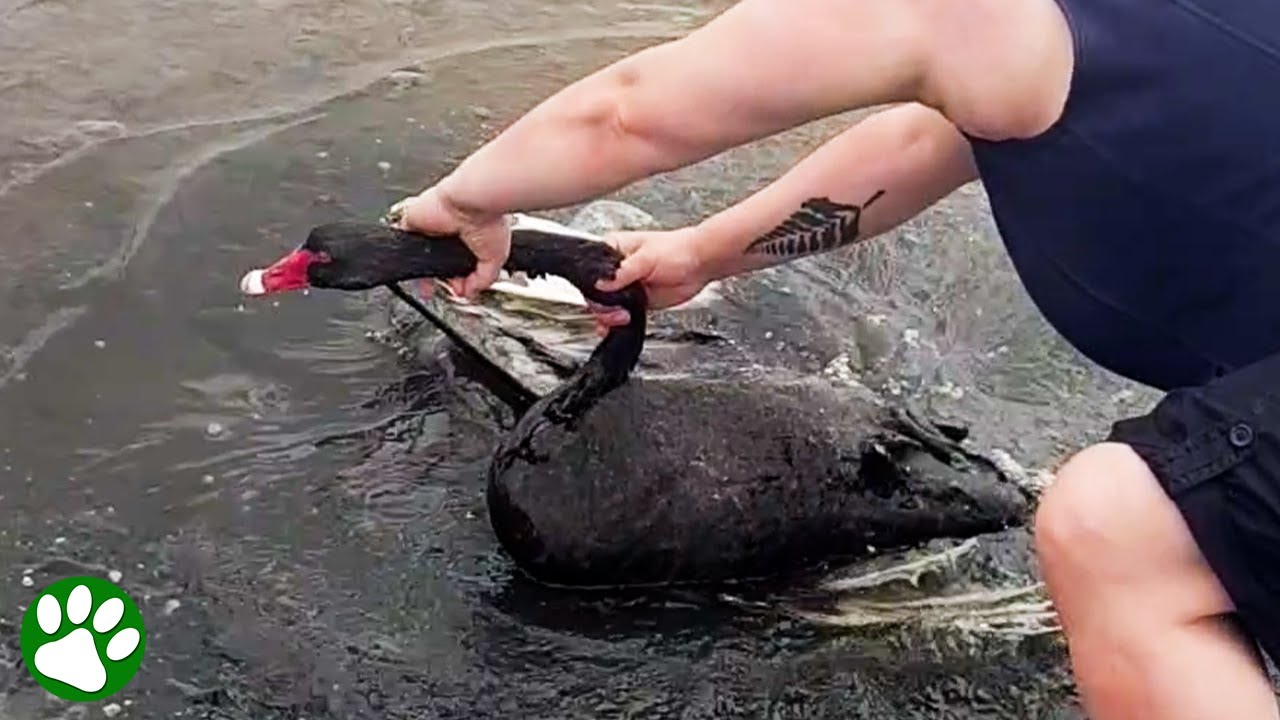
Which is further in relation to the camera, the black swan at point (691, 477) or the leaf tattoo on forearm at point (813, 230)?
the black swan at point (691, 477)

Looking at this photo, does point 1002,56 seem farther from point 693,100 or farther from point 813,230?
point 813,230

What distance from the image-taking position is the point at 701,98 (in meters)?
2.80

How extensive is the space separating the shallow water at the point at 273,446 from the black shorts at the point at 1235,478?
100 centimetres

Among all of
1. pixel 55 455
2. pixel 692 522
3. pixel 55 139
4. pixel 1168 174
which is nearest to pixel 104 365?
pixel 55 455

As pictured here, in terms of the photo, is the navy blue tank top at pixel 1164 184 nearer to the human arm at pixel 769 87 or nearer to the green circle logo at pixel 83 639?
the human arm at pixel 769 87

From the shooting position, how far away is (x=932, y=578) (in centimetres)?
372

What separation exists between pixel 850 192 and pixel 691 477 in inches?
25.3

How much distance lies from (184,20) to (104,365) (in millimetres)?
1854

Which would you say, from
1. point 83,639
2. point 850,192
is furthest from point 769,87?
point 83,639

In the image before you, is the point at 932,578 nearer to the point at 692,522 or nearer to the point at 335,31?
the point at 692,522

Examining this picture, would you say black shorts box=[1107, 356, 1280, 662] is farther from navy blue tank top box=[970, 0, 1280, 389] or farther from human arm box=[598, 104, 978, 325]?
human arm box=[598, 104, 978, 325]

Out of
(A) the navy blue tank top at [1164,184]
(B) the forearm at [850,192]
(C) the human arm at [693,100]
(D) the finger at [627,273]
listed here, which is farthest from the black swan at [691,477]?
(A) the navy blue tank top at [1164,184]

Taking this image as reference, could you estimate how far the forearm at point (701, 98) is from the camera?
8.68 feet

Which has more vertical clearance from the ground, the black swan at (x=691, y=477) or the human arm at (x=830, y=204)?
the human arm at (x=830, y=204)
